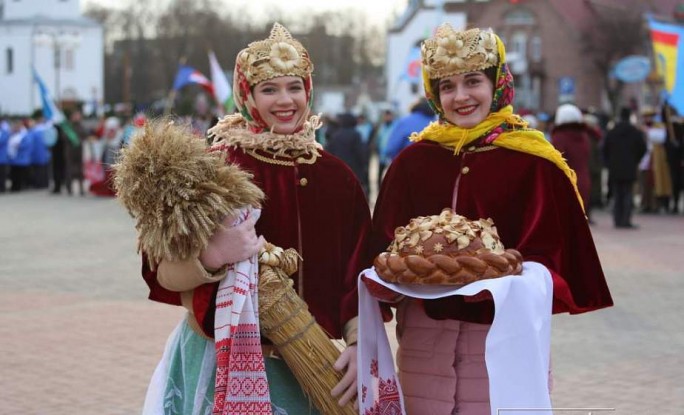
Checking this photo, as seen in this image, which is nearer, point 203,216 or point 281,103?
point 203,216

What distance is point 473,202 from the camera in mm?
4277

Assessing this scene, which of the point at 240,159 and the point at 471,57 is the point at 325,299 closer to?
the point at 240,159

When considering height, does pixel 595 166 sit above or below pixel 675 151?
below

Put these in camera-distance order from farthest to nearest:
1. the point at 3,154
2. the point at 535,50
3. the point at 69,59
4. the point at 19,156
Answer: the point at 69,59, the point at 535,50, the point at 19,156, the point at 3,154

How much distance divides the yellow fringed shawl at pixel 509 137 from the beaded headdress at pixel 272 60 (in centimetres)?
55

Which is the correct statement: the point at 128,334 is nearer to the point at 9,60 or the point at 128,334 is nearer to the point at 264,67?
the point at 264,67

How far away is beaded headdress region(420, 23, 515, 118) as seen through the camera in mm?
4277

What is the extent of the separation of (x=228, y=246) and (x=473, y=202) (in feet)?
2.92

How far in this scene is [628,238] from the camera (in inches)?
630

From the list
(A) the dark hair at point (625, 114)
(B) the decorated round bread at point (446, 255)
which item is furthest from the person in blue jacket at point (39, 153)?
(B) the decorated round bread at point (446, 255)

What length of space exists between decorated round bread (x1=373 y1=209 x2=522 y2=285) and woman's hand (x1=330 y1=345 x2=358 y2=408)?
14.4 inches

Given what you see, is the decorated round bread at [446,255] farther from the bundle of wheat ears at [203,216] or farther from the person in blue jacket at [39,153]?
the person in blue jacket at [39,153]

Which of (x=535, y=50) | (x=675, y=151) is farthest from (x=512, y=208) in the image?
(x=535, y=50)

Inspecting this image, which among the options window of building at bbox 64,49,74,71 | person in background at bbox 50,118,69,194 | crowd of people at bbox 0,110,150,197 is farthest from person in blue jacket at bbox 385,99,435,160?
window of building at bbox 64,49,74,71
